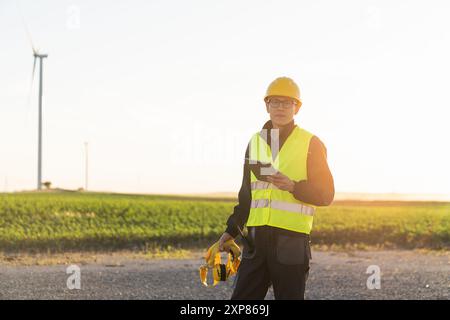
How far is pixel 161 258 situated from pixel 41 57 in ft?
76.2

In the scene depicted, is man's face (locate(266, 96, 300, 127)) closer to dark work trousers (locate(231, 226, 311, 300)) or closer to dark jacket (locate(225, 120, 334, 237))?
dark jacket (locate(225, 120, 334, 237))

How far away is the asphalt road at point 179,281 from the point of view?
1125 centimetres

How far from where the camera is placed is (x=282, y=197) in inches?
191

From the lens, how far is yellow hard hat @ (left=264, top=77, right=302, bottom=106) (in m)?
4.93

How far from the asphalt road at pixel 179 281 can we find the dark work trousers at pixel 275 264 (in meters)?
6.14

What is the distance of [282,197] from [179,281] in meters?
8.12

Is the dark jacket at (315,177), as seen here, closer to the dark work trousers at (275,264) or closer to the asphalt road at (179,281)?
the dark work trousers at (275,264)

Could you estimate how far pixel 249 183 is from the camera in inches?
202

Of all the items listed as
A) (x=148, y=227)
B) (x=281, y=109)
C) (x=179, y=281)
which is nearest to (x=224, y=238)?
(x=281, y=109)

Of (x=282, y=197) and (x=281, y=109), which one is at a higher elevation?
(x=281, y=109)

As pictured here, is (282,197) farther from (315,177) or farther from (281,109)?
(281,109)

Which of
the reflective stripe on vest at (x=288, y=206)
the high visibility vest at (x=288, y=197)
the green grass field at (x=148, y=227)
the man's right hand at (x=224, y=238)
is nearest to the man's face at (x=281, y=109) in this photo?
the high visibility vest at (x=288, y=197)
